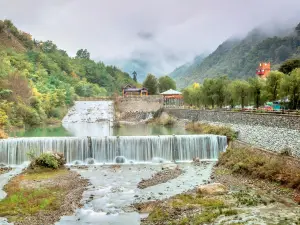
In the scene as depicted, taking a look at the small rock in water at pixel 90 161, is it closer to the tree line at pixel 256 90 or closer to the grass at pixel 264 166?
the grass at pixel 264 166

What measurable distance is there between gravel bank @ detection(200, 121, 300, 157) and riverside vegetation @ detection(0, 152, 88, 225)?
13333mm

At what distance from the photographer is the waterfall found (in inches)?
1168

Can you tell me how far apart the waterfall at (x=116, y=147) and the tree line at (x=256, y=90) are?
8401 millimetres

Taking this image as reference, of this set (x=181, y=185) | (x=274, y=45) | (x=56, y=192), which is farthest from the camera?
(x=274, y=45)

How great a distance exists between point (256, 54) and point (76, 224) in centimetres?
11852

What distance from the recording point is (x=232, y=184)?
69.0 feet

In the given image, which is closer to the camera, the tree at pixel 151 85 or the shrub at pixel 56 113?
the shrub at pixel 56 113

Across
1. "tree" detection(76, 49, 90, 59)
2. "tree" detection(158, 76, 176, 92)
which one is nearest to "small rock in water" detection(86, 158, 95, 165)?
"tree" detection(158, 76, 176, 92)

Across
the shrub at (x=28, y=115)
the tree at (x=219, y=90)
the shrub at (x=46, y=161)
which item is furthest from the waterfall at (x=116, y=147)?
the shrub at (x=28, y=115)

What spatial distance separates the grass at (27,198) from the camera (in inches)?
639

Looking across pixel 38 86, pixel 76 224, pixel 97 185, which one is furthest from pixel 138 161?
pixel 38 86

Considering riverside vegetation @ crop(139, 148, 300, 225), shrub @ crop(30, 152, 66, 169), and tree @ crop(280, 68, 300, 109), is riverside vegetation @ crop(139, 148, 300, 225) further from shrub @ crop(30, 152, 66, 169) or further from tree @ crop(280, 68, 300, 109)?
tree @ crop(280, 68, 300, 109)

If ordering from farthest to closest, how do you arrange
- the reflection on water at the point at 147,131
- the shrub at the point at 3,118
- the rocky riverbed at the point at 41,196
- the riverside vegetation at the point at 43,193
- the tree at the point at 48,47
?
the tree at the point at 48,47, the reflection on water at the point at 147,131, the shrub at the point at 3,118, the riverside vegetation at the point at 43,193, the rocky riverbed at the point at 41,196

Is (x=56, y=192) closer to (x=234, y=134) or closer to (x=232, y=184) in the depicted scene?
(x=232, y=184)
